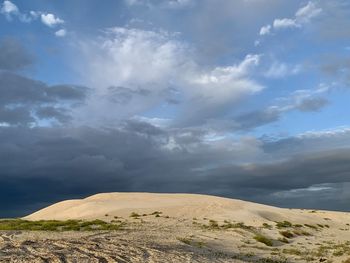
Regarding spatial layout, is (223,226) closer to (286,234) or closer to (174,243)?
(286,234)

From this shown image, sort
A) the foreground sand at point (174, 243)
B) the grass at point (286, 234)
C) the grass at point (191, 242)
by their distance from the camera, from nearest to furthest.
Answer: the foreground sand at point (174, 243) < the grass at point (191, 242) < the grass at point (286, 234)

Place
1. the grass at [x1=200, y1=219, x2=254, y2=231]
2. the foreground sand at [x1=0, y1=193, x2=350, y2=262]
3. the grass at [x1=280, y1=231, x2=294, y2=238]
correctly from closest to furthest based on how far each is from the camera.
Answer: the foreground sand at [x1=0, y1=193, x2=350, y2=262] < the grass at [x1=200, y1=219, x2=254, y2=231] < the grass at [x1=280, y1=231, x2=294, y2=238]

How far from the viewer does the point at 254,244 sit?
117ft

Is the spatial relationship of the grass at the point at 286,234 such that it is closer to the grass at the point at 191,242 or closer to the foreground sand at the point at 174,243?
the foreground sand at the point at 174,243

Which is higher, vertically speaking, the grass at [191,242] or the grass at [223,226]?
the grass at [223,226]

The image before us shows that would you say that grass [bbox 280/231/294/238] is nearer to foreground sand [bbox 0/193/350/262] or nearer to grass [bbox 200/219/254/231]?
Result: foreground sand [bbox 0/193/350/262]

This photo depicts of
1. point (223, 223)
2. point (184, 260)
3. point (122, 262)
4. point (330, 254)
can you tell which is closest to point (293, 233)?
point (223, 223)

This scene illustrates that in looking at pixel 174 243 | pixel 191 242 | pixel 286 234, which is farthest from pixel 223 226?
pixel 174 243

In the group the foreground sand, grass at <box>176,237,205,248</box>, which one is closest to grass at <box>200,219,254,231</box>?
the foreground sand

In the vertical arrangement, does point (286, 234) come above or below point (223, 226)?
below

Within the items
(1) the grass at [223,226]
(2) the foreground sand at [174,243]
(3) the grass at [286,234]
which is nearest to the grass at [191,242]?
(2) the foreground sand at [174,243]

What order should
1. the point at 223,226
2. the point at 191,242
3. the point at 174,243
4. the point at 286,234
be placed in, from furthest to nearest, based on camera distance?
the point at 223,226 < the point at 286,234 < the point at 191,242 < the point at 174,243

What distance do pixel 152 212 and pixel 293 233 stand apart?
61.1 feet

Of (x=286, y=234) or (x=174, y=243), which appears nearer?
(x=174, y=243)
